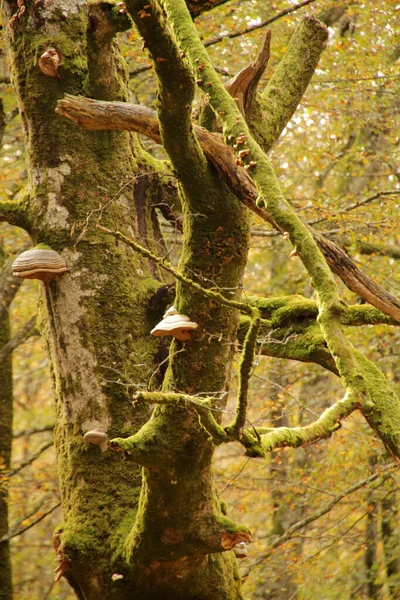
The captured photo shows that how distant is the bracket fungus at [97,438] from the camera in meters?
3.70

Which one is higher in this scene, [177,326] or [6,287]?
[177,326]

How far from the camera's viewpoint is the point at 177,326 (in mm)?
3045

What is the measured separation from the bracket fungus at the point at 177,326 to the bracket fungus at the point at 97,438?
0.91m

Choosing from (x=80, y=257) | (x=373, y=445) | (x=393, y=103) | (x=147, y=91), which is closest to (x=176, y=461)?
(x=80, y=257)

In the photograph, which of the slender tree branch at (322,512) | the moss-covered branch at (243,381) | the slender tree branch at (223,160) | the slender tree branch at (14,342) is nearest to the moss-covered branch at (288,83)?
the slender tree branch at (223,160)

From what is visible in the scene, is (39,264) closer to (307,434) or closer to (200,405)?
(200,405)

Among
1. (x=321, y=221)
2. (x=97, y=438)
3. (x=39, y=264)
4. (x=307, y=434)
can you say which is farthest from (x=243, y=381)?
(x=321, y=221)

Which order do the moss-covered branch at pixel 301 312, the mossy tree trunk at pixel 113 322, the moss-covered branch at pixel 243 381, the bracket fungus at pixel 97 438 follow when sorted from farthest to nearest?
the moss-covered branch at pixel 301 312 < the bracket fungus at pixel 97 438 < the mossy tree trunk at pixel 113 322 < the moss-covered branch at pixel 243 381

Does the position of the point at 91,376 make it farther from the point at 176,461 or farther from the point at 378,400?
the point at 378,400

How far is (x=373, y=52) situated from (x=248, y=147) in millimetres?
7786

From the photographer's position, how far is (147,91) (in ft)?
32.3

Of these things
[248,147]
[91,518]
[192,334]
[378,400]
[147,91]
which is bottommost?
[91,518]

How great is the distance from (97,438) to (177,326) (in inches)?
41.3

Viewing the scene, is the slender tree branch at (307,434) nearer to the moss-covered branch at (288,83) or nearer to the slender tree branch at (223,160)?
the slender tree branch at (223,160)
